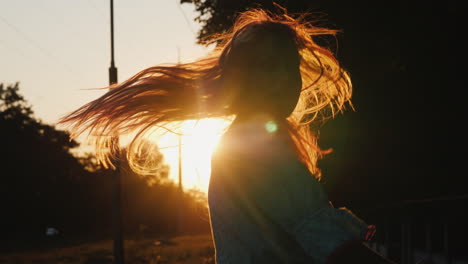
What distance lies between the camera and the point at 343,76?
3.36 meters

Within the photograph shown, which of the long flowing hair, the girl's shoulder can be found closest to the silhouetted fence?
the long flowing hair

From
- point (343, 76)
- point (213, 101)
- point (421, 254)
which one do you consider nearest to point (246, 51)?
point (213, 101)

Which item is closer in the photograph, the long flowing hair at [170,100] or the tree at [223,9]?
the long flowing hair at [170,100]

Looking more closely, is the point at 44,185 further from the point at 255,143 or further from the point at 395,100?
the point at 255,143

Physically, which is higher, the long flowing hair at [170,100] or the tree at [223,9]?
the tree at [223,9]

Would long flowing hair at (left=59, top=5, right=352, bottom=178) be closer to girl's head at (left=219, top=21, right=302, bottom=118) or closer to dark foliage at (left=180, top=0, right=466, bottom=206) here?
girl's head at (left=219, top=21, right=302, bottom=118)

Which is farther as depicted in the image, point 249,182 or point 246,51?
point 246,51

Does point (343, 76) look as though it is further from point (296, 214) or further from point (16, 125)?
point (16, 125)

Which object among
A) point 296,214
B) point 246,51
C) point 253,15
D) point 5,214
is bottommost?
point 5,214

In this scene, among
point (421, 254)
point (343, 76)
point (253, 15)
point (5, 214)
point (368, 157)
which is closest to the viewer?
point (253, 15)

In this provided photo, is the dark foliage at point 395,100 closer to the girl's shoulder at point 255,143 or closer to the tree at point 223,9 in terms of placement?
the tree at point 223,9

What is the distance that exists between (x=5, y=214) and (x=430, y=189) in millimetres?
51502

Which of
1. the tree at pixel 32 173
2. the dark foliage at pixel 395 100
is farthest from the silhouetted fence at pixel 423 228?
the tree at pixel 32 173

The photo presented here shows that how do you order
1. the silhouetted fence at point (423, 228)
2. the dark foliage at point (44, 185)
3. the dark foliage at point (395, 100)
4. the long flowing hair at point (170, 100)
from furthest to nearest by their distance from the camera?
the dark foliage at point (44, 185) → the dark foliage at point (395, 100) → the silhouetted fence at point (423, 228) → the long flowing hair at point (170, 100)
